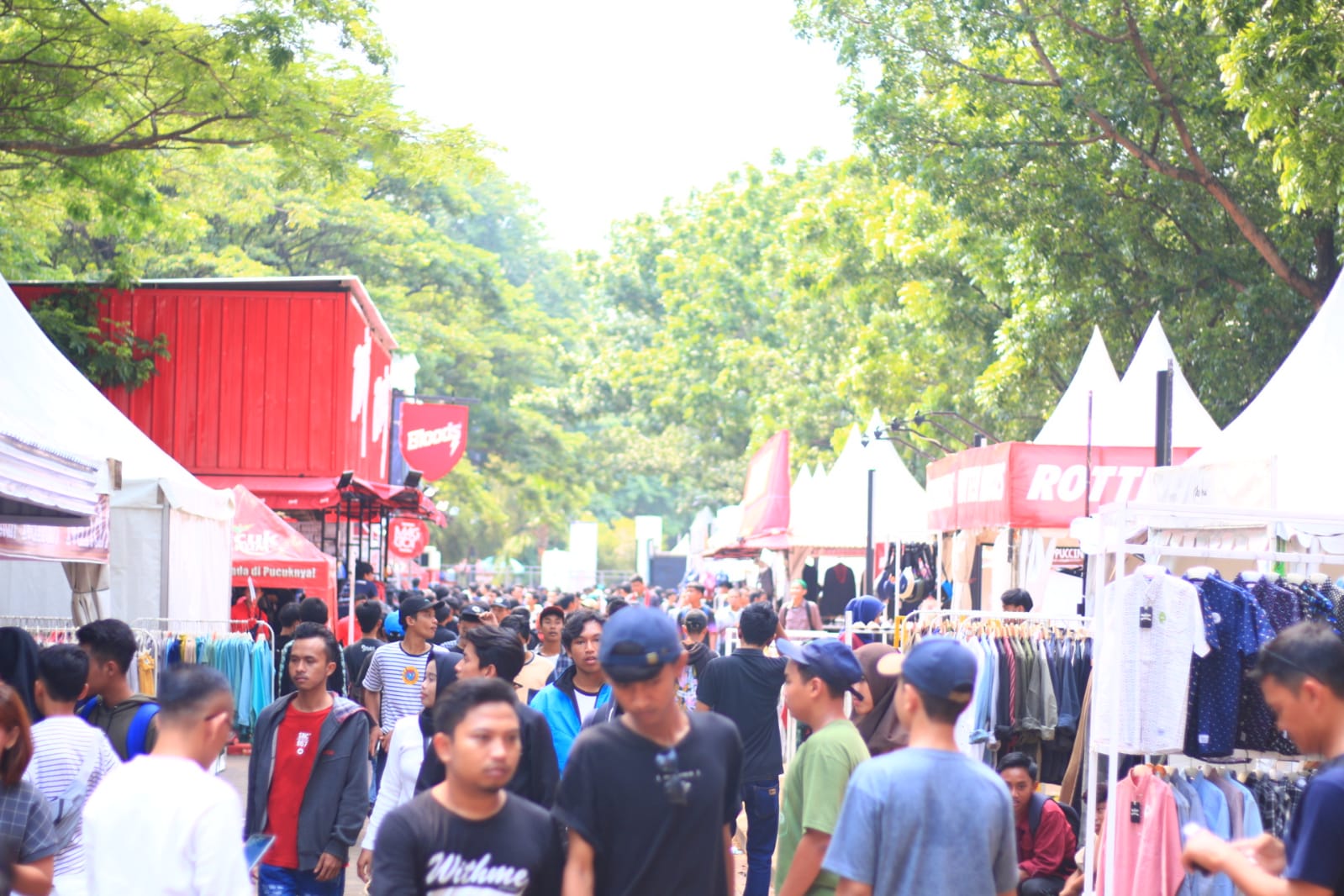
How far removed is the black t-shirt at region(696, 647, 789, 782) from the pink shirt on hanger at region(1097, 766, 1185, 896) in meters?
2.17

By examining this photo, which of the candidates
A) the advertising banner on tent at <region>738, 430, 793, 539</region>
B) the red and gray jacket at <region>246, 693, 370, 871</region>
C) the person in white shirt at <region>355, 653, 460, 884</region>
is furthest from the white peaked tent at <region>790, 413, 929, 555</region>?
the red and gray jacket at <region>246, 693, 370, 871</region>

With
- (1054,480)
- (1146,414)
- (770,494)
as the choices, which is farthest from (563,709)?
(770,494)

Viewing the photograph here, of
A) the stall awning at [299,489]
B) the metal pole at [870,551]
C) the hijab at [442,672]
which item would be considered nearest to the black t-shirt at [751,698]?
the hijab at [442,672]

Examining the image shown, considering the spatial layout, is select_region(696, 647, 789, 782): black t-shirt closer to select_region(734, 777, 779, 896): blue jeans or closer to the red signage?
select_region(734, 777, 779, 896): blue jeans

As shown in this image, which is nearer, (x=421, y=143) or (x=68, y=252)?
(x=421, y=143)

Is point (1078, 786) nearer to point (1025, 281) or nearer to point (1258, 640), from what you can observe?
point (1258, 640)

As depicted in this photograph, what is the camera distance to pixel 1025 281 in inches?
881

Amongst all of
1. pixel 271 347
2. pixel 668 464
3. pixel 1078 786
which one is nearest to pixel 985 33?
pixel 271 347

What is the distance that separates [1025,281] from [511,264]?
5719cm

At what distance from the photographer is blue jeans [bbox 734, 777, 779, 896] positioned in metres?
8.86

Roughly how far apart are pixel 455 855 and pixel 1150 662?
4552 mm

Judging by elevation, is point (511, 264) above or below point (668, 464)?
above

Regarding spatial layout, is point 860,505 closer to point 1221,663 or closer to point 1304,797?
point 1221,663

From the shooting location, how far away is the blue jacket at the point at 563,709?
302 inches
